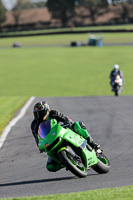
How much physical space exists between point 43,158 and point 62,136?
8.66 feet

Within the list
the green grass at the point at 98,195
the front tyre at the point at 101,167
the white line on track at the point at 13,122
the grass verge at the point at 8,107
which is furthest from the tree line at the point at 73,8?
the green grass at the point at 98,195

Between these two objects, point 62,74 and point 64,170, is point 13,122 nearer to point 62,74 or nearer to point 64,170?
point 64,170

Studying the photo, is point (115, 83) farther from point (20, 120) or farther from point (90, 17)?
point (90, 17)

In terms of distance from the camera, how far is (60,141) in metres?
7.76

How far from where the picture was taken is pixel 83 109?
1798 centimetres

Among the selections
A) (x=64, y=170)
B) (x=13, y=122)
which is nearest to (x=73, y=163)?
(x=64, y=170)

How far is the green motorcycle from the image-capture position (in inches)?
302

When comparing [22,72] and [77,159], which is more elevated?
[77,159]

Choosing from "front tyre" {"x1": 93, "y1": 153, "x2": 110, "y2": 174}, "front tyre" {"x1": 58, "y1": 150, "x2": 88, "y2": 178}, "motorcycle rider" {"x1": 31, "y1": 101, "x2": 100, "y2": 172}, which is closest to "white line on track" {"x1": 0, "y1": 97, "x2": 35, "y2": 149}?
"motorcycle rider" {"x1": 31, "y1": 101, "x2": 100, "y2": 172}

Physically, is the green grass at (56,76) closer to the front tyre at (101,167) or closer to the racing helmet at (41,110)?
the front tyre at (101,167)

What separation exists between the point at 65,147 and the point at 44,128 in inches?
20.1

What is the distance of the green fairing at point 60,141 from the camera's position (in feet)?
25.3

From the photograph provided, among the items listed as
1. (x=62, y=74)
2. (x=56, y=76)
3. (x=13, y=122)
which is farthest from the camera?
(x=62, y=74)

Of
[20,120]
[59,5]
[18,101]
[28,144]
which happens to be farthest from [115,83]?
[59,5]
